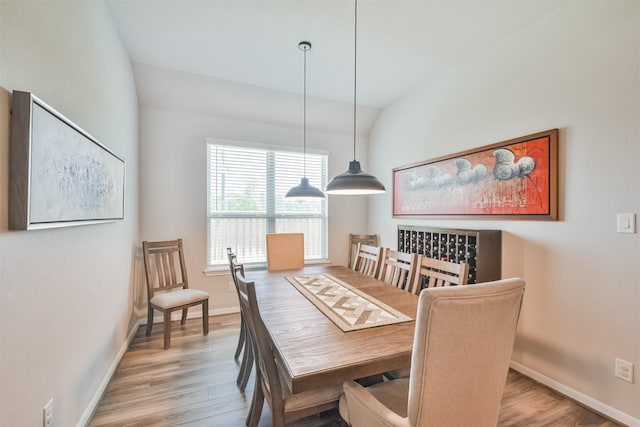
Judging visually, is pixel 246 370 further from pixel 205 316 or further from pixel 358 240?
pixel 358 240

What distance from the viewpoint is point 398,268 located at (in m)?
2.40

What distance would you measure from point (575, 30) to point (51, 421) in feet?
13.2

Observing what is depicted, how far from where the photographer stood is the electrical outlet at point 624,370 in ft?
5.57

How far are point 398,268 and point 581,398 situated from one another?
151 centimetres

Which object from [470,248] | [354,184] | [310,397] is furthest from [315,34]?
[310,397]

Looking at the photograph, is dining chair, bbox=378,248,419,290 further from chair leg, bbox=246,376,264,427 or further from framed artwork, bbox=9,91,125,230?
framed artwork, bbox=9,91,125,230

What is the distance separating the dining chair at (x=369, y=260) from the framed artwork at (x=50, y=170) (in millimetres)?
2273

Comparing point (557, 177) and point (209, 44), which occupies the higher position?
point (209, 44)

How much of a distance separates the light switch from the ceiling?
1643 mm

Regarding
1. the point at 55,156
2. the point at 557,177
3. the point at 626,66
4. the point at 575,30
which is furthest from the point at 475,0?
the point at 55,156

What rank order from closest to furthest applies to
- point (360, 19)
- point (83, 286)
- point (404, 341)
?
point (404, 341)
point (83, 286)
point (360, 19)

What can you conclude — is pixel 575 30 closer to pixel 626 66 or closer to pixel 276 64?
pixel 626 66

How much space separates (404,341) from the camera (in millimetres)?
1254

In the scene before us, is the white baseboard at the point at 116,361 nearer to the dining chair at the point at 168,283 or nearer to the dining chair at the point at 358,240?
the dining chair at the point at 168,283
